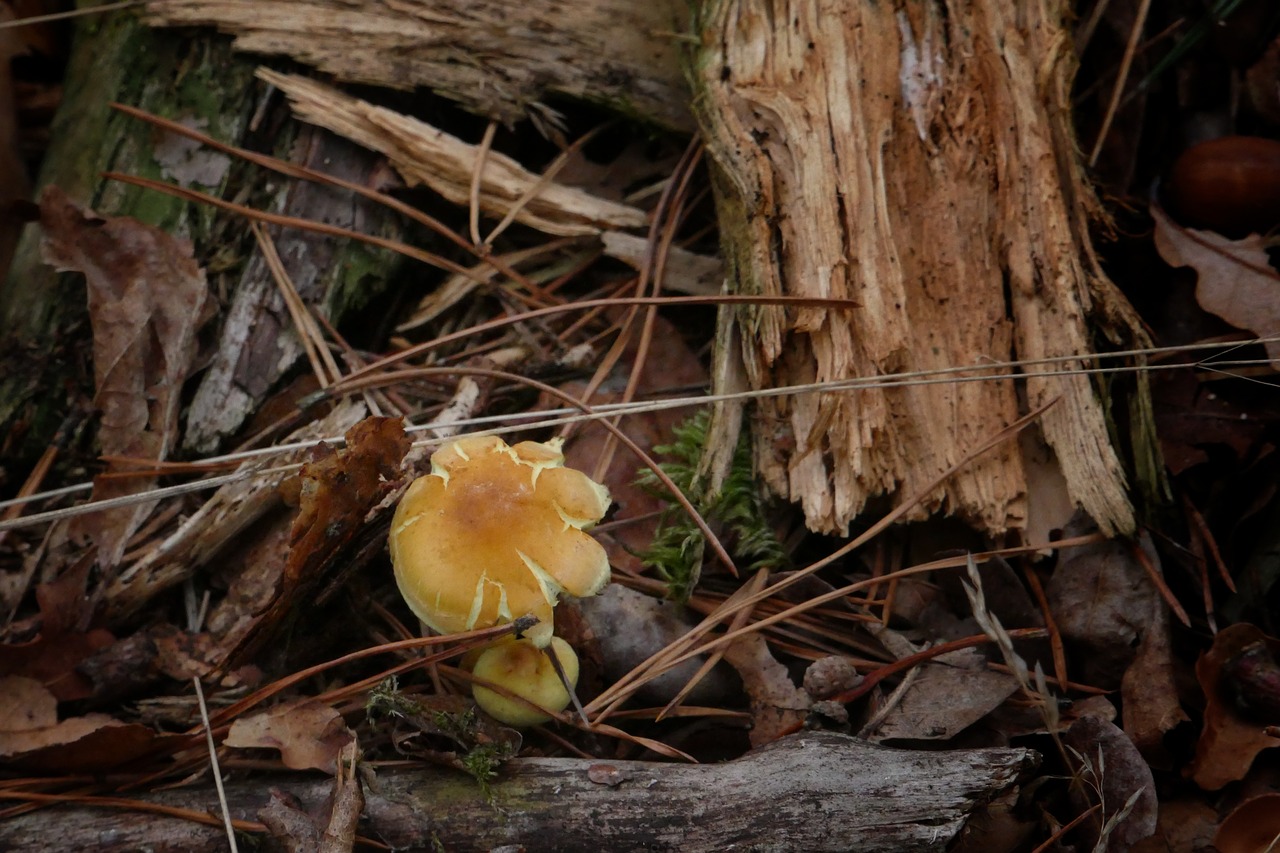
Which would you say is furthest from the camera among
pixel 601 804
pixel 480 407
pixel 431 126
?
pixel 431 126

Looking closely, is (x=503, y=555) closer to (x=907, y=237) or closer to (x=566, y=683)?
(x=566, y=683)

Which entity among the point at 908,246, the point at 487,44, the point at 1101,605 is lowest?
the point at 1101,605

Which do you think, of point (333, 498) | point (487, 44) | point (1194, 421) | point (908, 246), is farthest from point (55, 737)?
point (1194, 421)

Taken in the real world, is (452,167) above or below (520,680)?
above

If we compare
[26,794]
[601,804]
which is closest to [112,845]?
[26,794]

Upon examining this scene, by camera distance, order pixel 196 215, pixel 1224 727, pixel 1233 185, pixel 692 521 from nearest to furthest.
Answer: pixel 1224 727 < pixel 692 521 < pixel 1233 185 < pixel 196 215

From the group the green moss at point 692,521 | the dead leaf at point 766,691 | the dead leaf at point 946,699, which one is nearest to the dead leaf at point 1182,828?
the dead leaf at point 946,699

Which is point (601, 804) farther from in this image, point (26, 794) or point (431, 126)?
point (431, 126)
